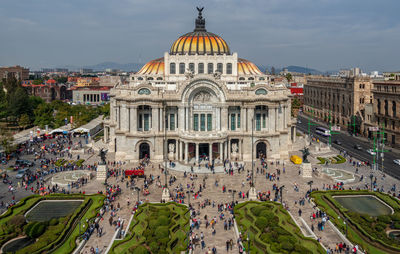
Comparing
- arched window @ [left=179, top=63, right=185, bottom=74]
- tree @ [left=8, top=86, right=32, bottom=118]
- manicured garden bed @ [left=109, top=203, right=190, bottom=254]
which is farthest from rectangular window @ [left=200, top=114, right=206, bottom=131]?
tree @ [left=8, top=86, right=32, bottom=118]

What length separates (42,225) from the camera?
42.3 meters

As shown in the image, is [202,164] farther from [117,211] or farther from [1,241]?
[1,241]

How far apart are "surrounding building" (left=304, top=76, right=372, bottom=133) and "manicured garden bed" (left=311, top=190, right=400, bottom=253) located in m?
60.0

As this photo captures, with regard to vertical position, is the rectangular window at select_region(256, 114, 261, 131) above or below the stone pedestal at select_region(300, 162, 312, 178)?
above

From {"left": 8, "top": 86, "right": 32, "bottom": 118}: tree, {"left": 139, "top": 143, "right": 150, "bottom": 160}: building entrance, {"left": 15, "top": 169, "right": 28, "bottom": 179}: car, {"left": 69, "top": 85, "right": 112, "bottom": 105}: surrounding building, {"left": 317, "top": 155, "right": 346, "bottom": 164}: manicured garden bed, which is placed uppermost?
{"left": 69, "top": 85, "right": 112, "bottom": 105}: surrounding building

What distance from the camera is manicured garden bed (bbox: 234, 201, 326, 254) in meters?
37.6

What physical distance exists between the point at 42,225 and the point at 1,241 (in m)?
4.43

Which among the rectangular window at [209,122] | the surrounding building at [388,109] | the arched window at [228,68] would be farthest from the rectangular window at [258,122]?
the surrounding building at [388,109]

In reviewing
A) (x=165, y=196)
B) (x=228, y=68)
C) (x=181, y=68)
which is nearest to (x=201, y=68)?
(x=181, y=68)

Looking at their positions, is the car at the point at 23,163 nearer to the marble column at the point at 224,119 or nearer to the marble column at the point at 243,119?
the marble column at the point at 224,119

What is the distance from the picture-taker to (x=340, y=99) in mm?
120750

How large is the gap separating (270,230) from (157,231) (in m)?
13.2

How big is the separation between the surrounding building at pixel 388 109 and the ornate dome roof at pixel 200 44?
42088 mm

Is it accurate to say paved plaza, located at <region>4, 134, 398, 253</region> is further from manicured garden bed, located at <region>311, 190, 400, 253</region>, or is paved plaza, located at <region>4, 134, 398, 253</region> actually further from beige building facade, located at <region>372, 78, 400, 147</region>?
beige building facade, located at <region>372, 78, 400, 147</region>
